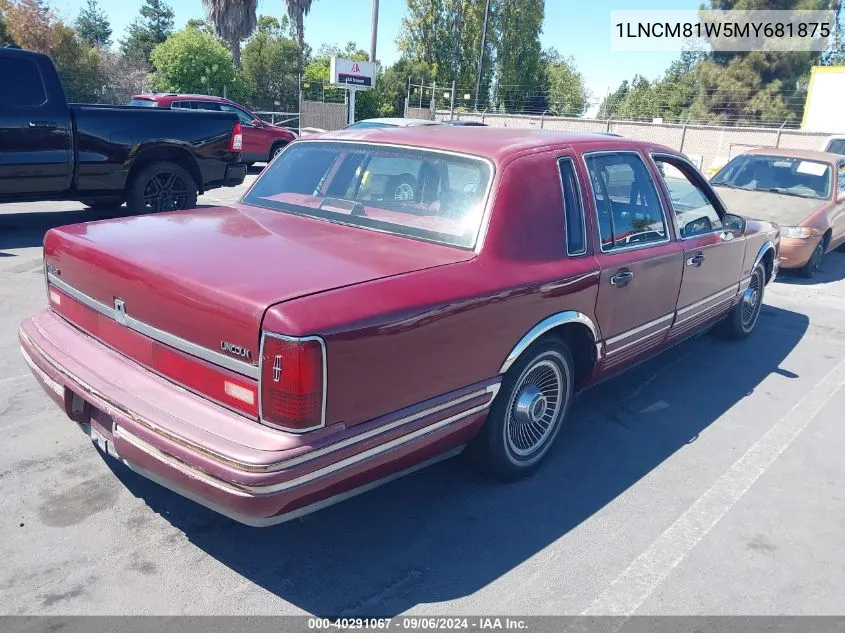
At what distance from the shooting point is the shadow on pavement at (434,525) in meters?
2.76

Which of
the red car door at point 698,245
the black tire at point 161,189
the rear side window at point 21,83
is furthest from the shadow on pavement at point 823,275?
the rear side window at point 21,83

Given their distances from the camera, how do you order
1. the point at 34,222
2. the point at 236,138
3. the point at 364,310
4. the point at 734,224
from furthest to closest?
the point at 236,138, the point at 34,222, the point at 734,224, the point at 364,310

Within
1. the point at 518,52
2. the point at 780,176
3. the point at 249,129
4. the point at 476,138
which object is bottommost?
the point at 780,176

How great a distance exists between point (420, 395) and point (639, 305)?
1875 mm

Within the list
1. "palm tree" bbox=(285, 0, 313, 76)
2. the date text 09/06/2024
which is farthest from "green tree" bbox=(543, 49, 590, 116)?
the date text 09/06/2024

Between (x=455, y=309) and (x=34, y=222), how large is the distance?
8478mm

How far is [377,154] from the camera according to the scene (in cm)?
377

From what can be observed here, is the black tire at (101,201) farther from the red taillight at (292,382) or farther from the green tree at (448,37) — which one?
the green tree at (448,37)

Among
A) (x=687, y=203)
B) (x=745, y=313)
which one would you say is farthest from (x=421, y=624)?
(x=745, y=313)

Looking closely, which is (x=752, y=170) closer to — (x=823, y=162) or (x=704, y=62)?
(x=823, y=162)

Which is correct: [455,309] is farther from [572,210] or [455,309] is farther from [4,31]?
[4,31]

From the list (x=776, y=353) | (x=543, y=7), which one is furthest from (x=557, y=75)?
(x=776, y=353)

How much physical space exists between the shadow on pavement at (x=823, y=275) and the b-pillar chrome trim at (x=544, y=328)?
636cm

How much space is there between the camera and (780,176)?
9.38 meters
